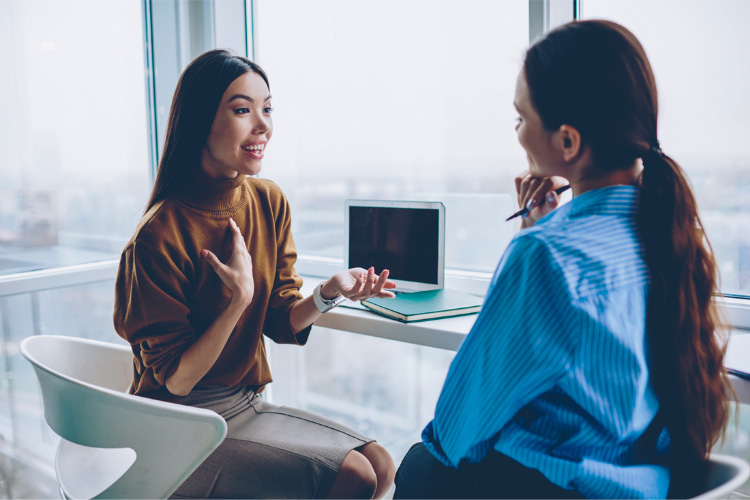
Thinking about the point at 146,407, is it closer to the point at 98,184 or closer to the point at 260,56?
the point at 98,184

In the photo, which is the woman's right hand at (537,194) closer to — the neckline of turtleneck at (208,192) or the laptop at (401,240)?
the laptop at (401,240)

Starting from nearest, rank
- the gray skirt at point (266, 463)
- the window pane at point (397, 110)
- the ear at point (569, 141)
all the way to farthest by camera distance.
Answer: the ear at point (569, 141) → the gray skirt at point (266, 463) → the window pane at point (397, 110)

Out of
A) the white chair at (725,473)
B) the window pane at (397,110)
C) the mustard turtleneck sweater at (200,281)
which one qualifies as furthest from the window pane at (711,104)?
the mustard turtleneck sweater at (200,281)

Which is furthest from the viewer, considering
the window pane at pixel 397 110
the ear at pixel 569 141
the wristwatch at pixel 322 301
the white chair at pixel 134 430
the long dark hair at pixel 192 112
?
the window pane at pixel 397 110

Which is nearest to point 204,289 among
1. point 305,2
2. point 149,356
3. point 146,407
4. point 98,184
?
point 149,356

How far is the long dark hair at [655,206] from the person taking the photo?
750 millimetres

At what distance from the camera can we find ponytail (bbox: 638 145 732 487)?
29.6 inches

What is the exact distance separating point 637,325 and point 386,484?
2.21 ft

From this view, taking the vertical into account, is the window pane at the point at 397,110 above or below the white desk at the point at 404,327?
above

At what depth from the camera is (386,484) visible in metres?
1.17

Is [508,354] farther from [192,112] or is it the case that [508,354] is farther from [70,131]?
[70,131]

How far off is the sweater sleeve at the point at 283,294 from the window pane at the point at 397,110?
600mm

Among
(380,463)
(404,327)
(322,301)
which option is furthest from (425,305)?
(380,463)

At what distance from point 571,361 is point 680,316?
19 cm
